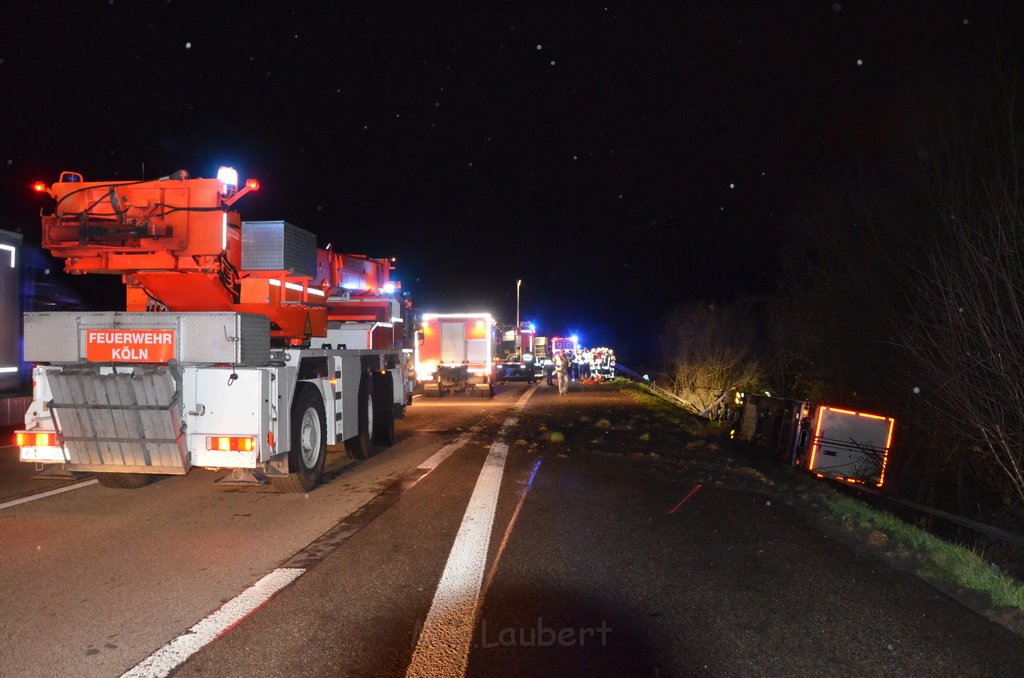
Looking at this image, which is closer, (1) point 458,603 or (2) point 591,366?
(1) point 458,603

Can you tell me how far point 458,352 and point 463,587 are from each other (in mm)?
20848

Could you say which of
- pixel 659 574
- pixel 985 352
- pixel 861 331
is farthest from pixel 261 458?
pixel 861 331

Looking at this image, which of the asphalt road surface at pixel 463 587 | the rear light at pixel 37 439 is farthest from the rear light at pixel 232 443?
the rear light at pixel 37 439

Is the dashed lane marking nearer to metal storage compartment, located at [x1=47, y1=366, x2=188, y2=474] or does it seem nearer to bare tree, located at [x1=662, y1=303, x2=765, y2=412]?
metal storage compartment, located at [x1=47, y1=366, x2=188, y2=474]

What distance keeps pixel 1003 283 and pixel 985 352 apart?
2.29ft

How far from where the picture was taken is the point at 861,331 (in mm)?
13445

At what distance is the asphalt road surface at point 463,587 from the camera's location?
172 inches

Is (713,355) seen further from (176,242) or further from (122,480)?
(122,480)

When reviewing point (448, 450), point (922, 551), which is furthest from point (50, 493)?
point (922, 551)

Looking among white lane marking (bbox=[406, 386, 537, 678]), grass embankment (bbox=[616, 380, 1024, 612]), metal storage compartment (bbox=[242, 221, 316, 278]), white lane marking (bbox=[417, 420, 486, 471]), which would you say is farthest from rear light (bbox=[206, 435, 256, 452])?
grass embankment (bbox=[616, 380, 1024, 612])

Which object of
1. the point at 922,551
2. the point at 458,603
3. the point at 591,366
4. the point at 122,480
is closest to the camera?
the point at 458,603

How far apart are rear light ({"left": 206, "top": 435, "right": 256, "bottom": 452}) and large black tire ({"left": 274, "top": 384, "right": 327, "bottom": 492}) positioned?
72 cm

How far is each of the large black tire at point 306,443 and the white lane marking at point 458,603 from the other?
6.65 feet

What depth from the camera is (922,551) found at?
260 inches
